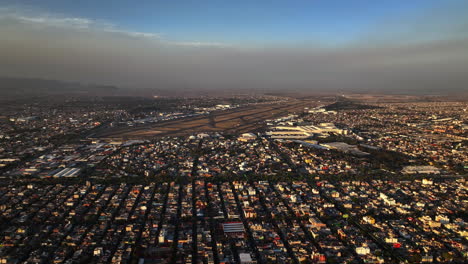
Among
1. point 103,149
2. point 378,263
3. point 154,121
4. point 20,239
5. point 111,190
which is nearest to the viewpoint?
point 378,263

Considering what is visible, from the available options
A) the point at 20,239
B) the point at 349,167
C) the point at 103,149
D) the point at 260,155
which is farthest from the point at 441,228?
the point at 103,149

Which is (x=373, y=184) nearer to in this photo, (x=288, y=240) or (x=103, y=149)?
(x=288, y=240)

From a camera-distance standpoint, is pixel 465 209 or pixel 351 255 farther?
pixel 465 209

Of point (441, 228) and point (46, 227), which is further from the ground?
point (441, 228)

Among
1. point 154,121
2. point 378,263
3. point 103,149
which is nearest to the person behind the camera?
point 378,263

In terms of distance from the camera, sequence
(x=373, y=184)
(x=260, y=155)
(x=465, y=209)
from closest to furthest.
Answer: (x=465, y=209) → (x=373, y=184) → (x=260, y=155)

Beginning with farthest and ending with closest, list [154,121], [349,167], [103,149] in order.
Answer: [154,121] → [103,149] → [349,167]

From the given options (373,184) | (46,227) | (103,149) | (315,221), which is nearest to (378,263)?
(315,221)

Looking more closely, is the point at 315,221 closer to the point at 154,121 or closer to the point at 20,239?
the point at 20,239

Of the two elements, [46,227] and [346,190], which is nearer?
[46,227]
